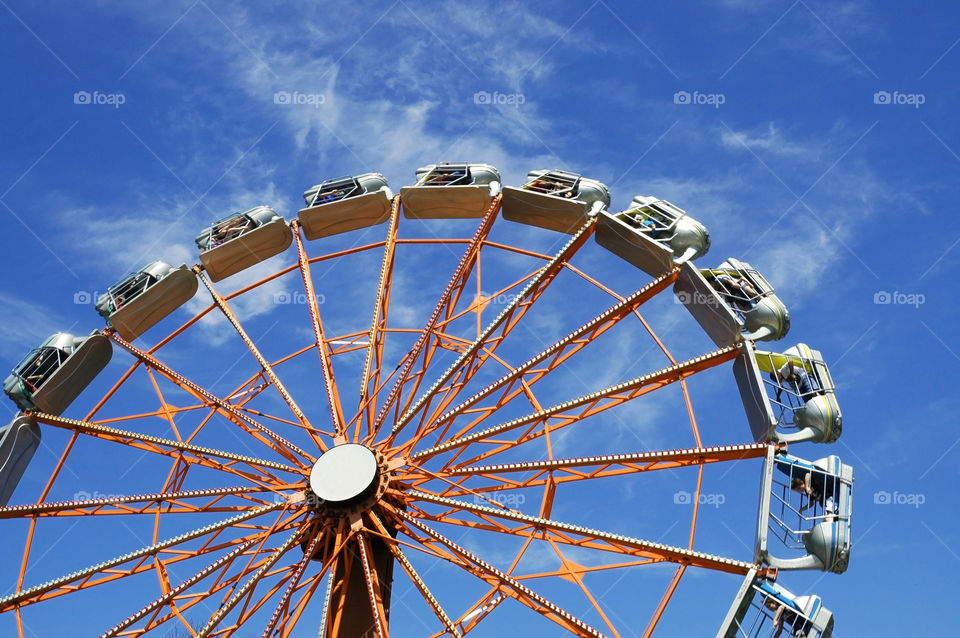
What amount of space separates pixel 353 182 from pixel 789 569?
14429 mm

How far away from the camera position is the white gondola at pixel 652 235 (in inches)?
966

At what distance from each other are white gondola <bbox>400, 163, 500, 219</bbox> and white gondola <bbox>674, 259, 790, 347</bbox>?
5650 millimetres

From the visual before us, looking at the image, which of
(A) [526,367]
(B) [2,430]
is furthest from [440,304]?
(B) [2,430]

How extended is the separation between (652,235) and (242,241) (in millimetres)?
10247

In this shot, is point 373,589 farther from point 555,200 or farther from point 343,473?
point 555,200

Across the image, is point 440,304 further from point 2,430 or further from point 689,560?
point 2,430

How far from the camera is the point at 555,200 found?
86.0ft

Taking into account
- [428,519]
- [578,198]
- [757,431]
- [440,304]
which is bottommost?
[428,519]

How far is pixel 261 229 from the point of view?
27.4 meters

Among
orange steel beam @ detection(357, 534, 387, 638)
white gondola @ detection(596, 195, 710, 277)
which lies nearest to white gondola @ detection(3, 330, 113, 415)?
orange steel beam @ detection(357, 534, 387, 638)

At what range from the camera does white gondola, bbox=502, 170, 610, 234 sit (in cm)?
2605

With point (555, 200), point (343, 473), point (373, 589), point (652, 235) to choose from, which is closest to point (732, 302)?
point (652, 235)

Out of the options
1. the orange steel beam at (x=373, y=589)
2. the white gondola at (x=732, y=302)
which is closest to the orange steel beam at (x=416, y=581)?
the orange steel beam at (x=373, y=589)

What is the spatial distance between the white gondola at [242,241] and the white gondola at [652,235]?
8.19m
